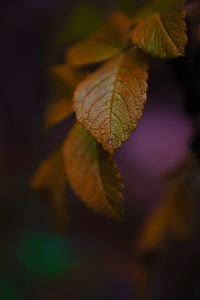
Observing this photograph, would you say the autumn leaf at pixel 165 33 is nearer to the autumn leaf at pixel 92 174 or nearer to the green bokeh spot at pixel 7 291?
the autumn leaf at pixel 92 174

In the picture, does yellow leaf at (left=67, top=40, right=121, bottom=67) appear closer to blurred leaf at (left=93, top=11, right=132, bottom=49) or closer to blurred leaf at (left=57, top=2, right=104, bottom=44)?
blurred leaf at (left=93, top=11, right=132, bottom=49)

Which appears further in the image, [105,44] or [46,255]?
[46,255]

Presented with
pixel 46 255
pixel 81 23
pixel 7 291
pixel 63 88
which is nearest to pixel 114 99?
pixel 63 88

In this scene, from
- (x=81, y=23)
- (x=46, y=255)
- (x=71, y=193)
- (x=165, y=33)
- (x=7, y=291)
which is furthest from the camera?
(x=71, y=193)

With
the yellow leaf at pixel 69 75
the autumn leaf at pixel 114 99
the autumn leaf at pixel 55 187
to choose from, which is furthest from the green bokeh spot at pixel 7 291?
the autumn leaf at pixel 114 99

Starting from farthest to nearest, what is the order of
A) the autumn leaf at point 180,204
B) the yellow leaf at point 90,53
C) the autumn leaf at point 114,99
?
1. the autumn leaf at point 180,204
2. the yellow leaf at point 90,53
3. the autumn leaf at point 114,99

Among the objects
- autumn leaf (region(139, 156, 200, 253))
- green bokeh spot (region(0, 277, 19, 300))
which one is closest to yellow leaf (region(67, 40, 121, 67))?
autumn leaf (region(139, 156, 200, 253))

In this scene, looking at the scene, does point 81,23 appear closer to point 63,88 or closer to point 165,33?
point 63,88

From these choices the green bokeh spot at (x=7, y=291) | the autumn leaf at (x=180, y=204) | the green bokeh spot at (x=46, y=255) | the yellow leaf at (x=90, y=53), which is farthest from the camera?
the green bokeh spot at (x=46, y=255)
